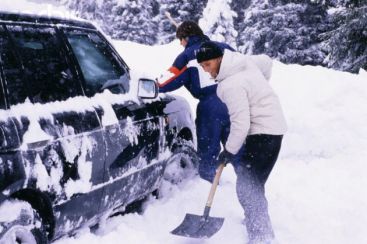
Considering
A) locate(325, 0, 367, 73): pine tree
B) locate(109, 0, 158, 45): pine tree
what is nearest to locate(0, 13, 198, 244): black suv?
locate(325, 0, 367, 73): pine tree

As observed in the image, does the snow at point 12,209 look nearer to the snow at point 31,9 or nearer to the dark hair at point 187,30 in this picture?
the snow at point 31,9

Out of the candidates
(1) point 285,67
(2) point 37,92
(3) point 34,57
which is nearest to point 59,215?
(2) point 37,92

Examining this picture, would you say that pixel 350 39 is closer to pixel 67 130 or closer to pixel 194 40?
pixel 194 40

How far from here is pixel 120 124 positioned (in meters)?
4.38

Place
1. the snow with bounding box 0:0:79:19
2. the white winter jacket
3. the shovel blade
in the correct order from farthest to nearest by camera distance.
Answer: the shovel blade → the white winter jacket → the snow with bounding box 0:0:79:19

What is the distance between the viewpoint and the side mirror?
4688 millimetres

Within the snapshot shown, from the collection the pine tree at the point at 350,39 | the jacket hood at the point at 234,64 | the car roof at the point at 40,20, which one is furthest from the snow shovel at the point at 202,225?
the pine tree at the point at 350,39

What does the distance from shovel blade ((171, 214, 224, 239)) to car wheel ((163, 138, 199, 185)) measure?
0.96 m

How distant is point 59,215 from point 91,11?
110 feet

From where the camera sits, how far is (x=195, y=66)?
Answer: 5.69 m

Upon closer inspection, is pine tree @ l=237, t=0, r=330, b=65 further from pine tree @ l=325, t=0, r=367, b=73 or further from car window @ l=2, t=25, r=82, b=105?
car window @ l=2, t=25, r=82, b=105

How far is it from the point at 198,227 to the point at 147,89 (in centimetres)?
137

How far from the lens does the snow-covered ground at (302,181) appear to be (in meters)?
4.90

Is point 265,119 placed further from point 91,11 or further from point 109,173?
point 91,11
